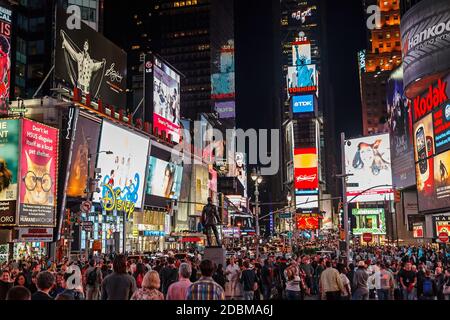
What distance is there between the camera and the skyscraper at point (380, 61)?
152000mm

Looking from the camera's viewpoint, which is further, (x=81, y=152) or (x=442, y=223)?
(x=81, y=152)

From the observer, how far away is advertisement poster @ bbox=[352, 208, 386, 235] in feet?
332

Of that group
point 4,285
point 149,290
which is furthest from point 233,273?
point 149,290

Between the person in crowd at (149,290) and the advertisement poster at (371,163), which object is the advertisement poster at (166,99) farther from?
the person in crowd at (149,290)

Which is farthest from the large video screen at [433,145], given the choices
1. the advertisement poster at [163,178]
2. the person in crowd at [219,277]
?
the advertisement poster at [163,178]

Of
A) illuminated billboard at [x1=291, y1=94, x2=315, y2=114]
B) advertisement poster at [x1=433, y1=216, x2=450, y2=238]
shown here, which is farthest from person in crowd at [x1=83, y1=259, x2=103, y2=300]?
illuminated billboard at [x1=291, y1=94, x2=315, y2=114]

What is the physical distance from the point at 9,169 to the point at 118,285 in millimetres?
38251

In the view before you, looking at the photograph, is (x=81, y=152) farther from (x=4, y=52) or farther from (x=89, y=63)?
(x=89, y=63)

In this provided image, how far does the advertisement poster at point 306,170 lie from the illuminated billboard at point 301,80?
29816 mm

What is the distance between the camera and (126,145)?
211 ft

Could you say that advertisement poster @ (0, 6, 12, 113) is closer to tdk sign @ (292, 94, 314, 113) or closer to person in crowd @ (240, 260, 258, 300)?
person in crowd @ (240, 260, 258, 300)

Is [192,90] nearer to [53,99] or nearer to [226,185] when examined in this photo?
[226,185]

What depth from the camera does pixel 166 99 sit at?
287 ft

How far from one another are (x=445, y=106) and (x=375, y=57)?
121 metres
